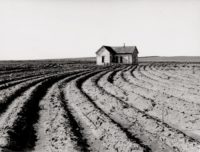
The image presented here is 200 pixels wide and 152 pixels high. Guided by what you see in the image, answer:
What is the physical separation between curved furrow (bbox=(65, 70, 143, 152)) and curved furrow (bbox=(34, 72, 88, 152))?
212 mm

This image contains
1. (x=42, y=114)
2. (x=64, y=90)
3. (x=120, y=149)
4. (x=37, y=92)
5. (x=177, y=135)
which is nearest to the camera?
(x=120, y=149)

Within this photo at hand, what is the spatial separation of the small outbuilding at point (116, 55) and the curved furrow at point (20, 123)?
149 ft

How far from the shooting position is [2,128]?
28.2 ft

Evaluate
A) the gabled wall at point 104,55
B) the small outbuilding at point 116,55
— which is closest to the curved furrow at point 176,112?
the gabled wall at point 104,55

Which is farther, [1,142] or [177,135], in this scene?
[177,135]

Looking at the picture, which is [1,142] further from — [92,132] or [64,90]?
[64,90]

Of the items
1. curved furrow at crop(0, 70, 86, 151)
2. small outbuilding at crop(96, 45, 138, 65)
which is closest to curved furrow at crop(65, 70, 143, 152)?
curved furrow at crop(0, 70, 86, 151)

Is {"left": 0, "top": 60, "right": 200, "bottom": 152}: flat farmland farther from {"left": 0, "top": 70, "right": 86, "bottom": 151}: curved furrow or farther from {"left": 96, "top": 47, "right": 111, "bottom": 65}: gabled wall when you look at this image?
{"left": 96, "top": 47, "right": 111, "bottom": 65}: gabled wall

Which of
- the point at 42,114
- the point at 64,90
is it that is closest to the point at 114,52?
the point at 64,90

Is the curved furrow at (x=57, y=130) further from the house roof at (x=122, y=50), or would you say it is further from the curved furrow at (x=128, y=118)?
the house roof at (x=122, y=50)

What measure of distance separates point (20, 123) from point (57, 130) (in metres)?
1.27

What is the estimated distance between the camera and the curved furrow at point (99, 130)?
7209mm

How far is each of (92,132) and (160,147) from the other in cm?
191

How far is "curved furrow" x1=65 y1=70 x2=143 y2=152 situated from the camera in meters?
7.21
